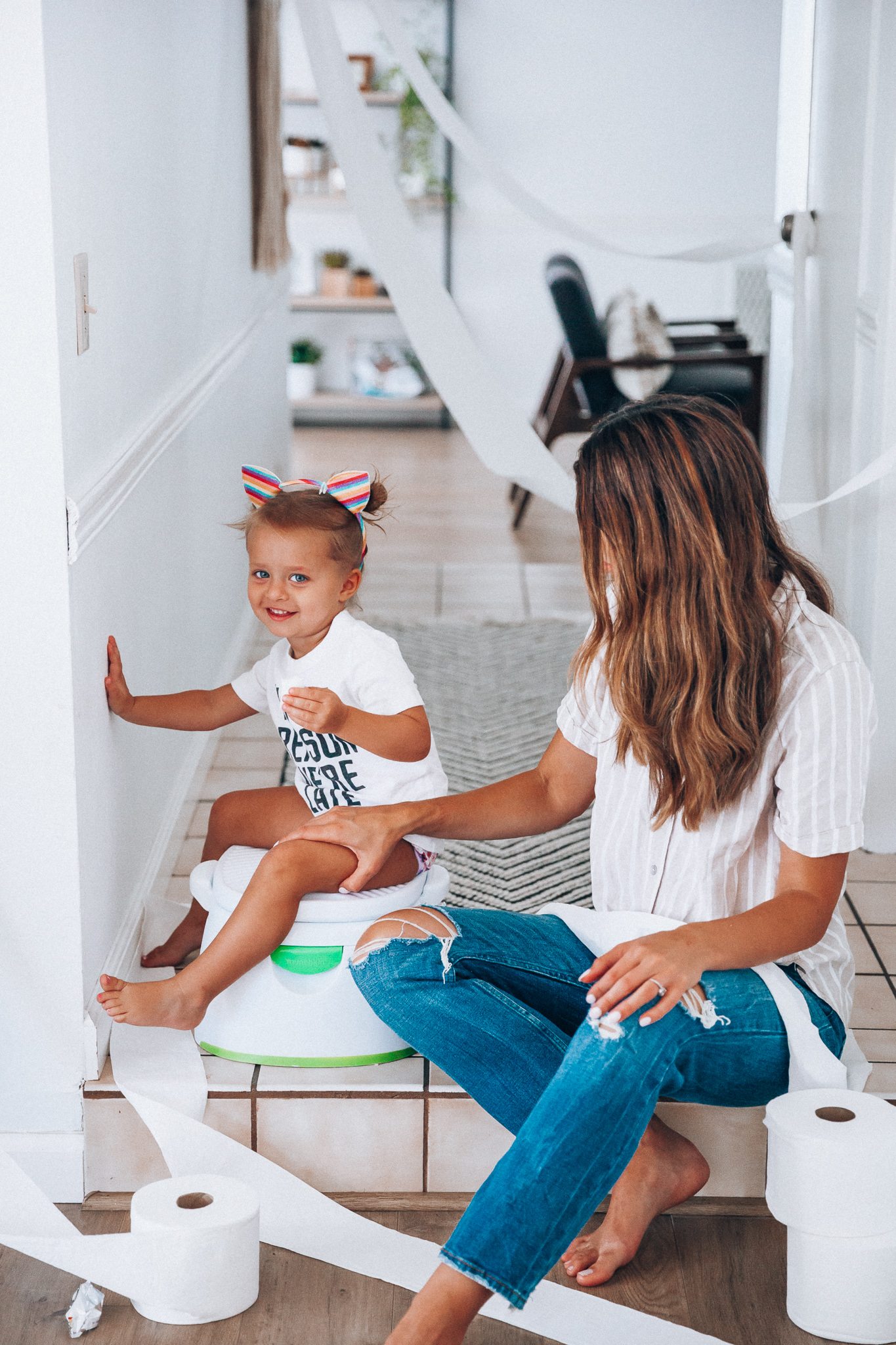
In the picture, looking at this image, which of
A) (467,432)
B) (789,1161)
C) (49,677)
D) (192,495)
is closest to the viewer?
(789,1161)

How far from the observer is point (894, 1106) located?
1.37 m

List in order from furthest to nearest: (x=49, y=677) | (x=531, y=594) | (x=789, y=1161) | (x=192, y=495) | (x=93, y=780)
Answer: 1. (x=531, y=594)
2. (x=192, y=495)
3. (x=93, y=780)
4. (x=49, y=677)
5. (x=789, y=1161)

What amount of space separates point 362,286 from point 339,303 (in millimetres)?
164

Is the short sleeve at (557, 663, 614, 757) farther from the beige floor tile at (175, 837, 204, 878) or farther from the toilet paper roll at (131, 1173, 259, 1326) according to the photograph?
the beige floor tile at (175, 837, 204, 878)

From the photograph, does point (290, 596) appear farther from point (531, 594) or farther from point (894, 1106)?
point (531, 594)

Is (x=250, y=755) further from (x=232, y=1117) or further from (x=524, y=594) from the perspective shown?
(x=524, y=594)

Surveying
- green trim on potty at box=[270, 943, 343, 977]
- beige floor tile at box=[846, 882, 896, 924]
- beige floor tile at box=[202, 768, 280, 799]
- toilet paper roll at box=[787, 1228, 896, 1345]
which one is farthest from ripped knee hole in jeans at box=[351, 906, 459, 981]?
beige floor tile at box=[202, 768, 280, 799]

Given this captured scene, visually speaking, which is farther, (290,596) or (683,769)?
(290,596)

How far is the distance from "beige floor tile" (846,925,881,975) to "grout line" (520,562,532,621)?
6.11 feet

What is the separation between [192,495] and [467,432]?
59 centimetres

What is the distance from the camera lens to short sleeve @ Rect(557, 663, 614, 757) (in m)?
1.53

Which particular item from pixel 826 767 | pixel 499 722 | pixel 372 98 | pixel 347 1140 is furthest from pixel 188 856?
pixel 372 98

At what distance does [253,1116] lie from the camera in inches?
63.1

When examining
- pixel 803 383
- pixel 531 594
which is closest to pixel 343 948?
pixel 803 383
